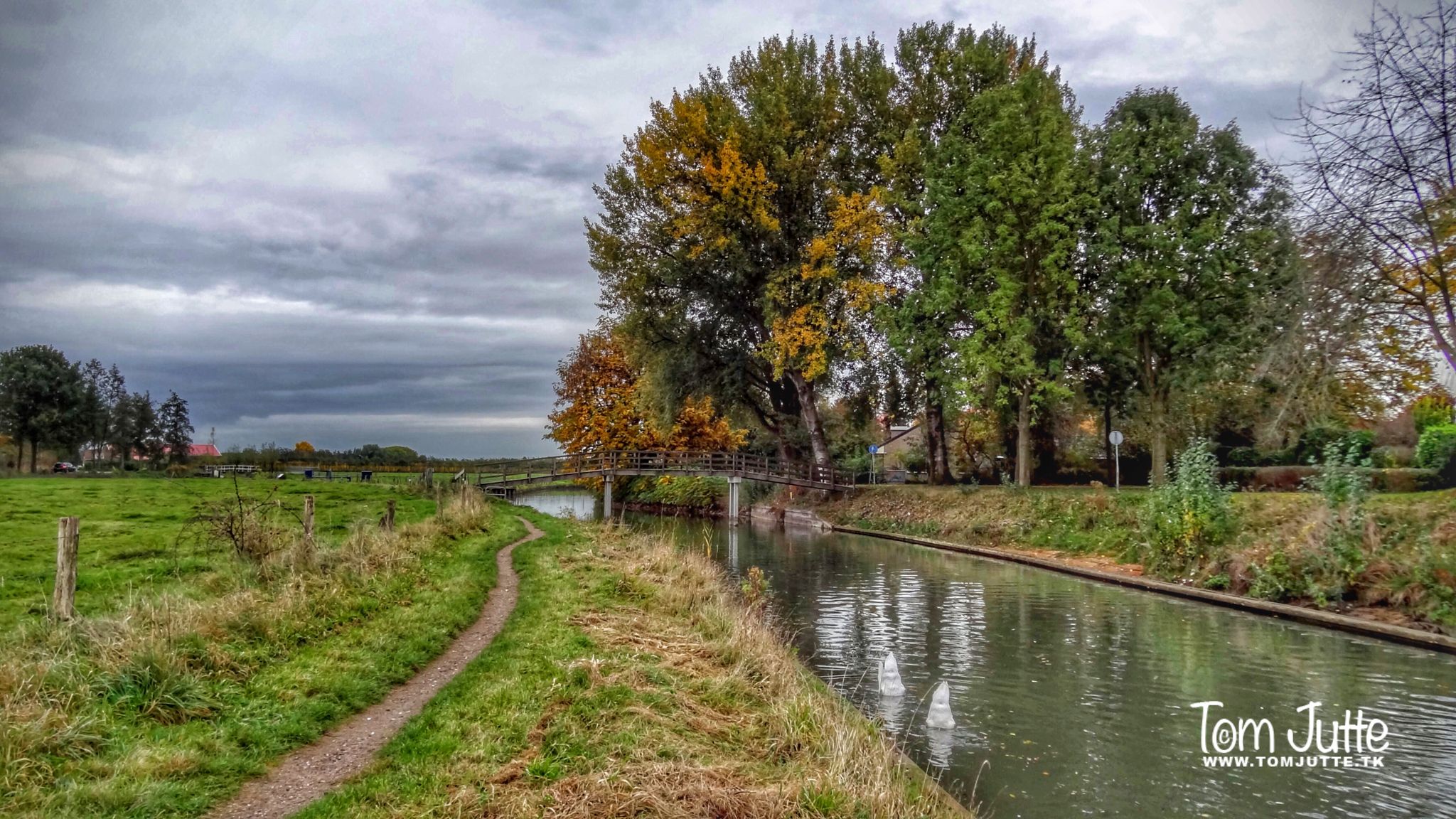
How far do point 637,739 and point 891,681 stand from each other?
4034 millimetres

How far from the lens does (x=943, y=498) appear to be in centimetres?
3016

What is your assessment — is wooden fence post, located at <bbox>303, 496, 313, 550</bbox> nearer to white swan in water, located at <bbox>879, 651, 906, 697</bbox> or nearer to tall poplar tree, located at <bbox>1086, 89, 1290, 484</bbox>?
white swan in water, located at <bbox>879, 651, 906, 697</bbox>

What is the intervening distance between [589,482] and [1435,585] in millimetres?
46282

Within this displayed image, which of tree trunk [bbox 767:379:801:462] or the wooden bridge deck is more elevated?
tree trunk [bbox 767:379:801:462]

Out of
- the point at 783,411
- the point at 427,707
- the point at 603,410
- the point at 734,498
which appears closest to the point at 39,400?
the point at 603,410

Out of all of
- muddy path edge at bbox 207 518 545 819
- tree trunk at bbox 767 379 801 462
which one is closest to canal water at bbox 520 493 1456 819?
muddy path edge at bbox 207 518 545 819

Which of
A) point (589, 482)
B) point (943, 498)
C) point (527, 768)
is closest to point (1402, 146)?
point (527, 768)

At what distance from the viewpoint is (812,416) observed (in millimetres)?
35281

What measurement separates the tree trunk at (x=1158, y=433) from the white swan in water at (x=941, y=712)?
67.4 ft

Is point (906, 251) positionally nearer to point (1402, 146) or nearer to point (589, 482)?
point (1402, 146)

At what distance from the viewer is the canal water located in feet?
21.8

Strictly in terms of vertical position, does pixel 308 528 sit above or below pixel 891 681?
above

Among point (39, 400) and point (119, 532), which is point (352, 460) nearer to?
point (39, 400)

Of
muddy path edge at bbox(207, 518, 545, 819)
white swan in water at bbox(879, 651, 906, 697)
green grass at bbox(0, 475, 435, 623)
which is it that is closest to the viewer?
muddy path edge at bbox(207, 518, 545, 819)
